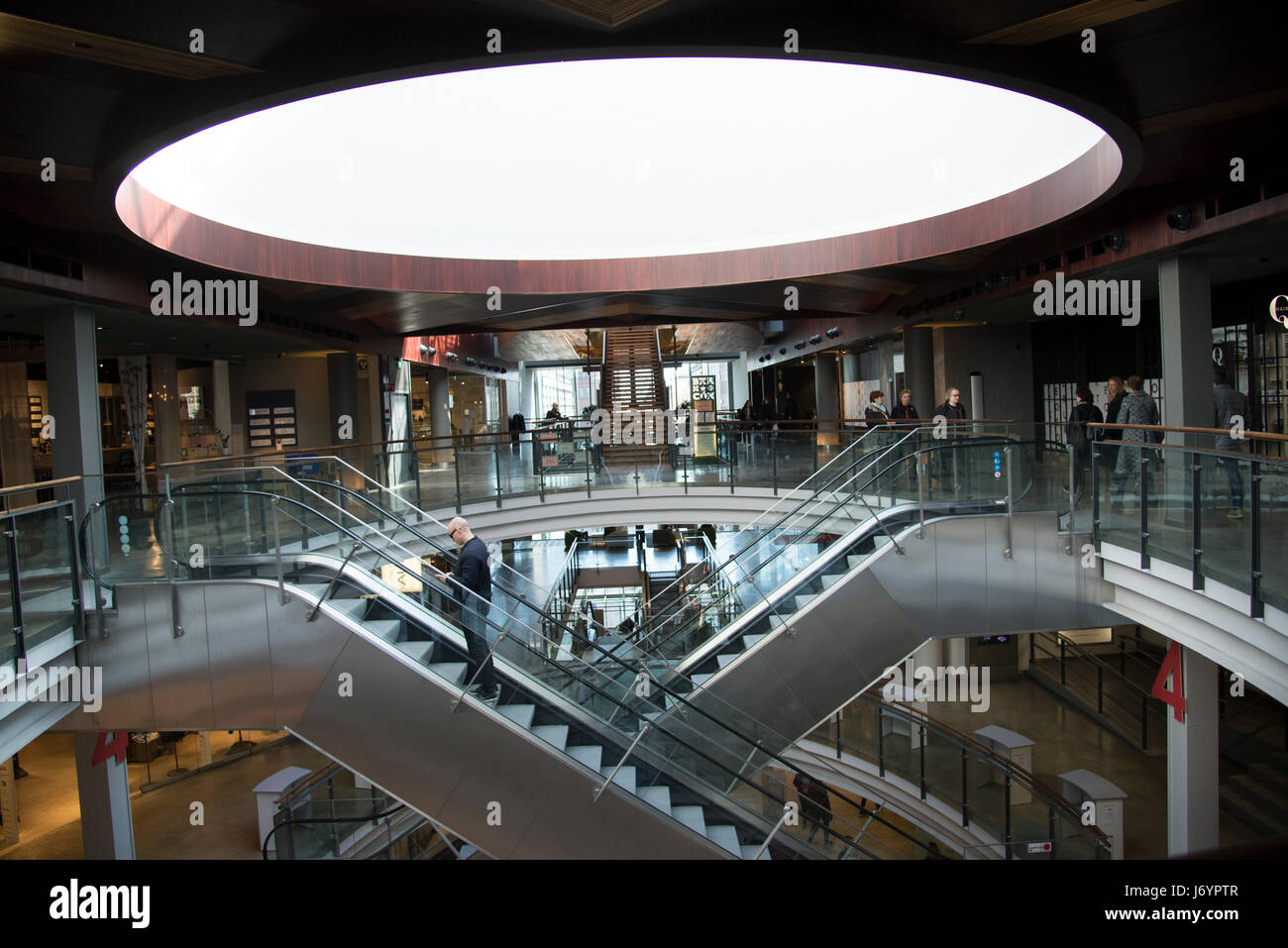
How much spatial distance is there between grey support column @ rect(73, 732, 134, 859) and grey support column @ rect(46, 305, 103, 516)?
3.04 m

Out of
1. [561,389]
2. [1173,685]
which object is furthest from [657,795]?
[561,389]

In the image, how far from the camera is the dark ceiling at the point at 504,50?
4758 mm

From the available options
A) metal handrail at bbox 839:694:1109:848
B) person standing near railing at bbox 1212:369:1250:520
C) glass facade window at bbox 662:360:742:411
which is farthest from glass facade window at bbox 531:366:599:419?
person standing near railing at bbox 1212:369:1250:520

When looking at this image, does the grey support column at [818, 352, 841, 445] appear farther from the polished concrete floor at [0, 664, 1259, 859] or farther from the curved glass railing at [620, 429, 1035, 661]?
the curved glass railing at [620, 429, 1035, 661]

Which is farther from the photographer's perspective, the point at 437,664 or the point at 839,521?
the point at 839,521

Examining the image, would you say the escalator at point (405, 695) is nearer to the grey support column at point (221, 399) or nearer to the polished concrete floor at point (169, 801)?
the polished concrete floor at point (169, 801)

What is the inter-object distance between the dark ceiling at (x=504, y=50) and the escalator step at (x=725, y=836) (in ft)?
19.6

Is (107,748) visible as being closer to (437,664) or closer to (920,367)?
(437,664)

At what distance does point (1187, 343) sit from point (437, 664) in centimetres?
888

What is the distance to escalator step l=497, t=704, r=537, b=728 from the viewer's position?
22.4 ft

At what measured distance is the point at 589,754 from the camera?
22.8 ft

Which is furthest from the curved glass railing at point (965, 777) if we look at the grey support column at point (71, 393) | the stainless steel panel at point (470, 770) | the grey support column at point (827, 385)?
the grey support column at point (827, 385)

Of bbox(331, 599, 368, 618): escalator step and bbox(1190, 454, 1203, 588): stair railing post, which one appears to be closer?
bbox(1190, 454, 1203, 588): stair railing post

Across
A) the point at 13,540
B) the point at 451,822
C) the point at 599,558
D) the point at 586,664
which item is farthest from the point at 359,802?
the point at 599,558
